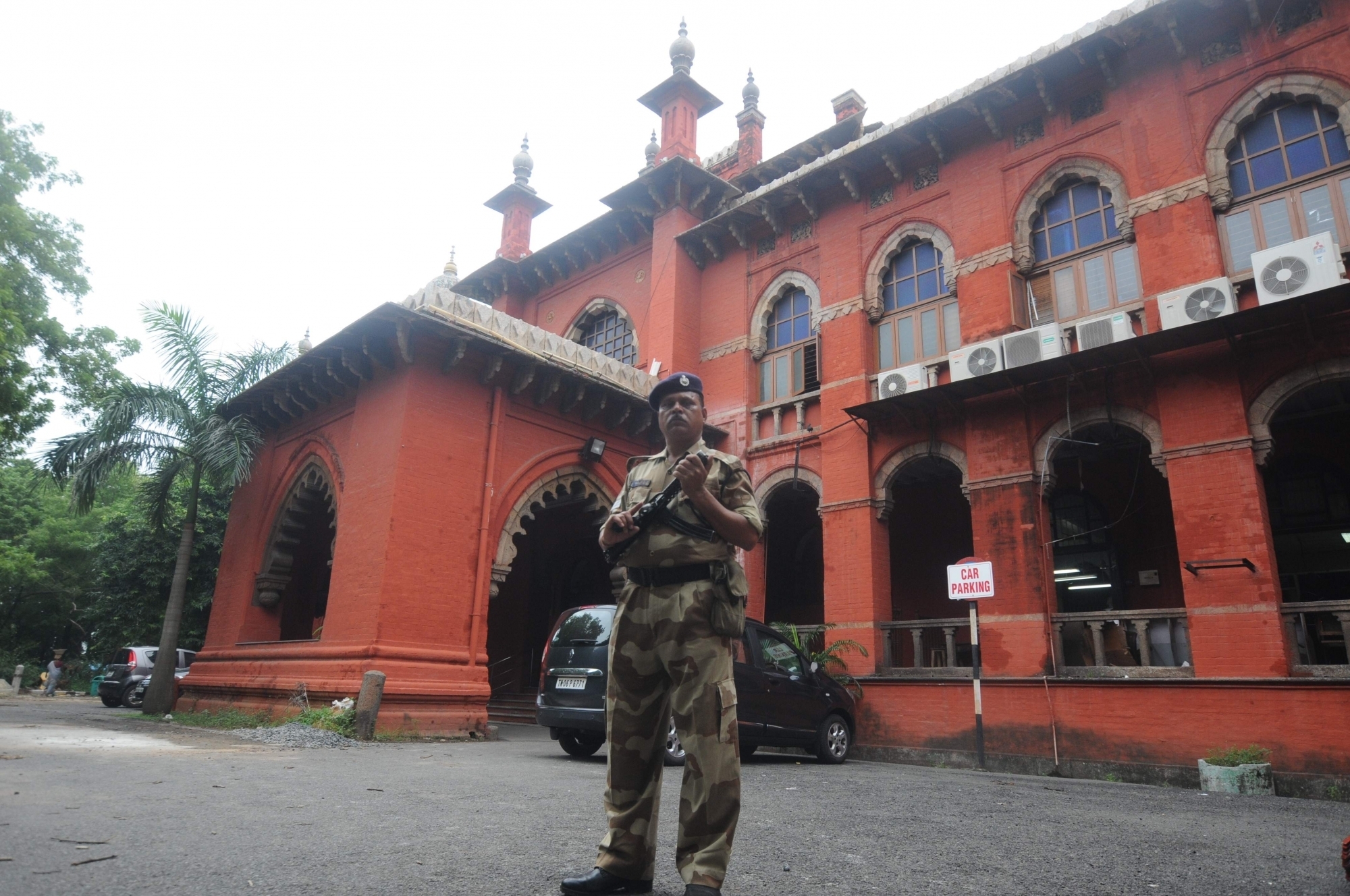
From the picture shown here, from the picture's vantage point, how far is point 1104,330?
10.7 m

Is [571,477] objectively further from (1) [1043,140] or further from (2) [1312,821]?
(2) [1312,821]

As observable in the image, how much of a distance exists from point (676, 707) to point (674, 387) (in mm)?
1270

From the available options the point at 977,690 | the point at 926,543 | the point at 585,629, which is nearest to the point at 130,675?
the point at 585,629

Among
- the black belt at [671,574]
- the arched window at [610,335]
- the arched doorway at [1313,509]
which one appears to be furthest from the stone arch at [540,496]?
the arched doorway at [1313,509]

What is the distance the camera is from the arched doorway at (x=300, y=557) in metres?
14.1

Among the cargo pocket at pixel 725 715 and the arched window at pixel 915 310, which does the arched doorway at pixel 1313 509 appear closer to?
the arched window at pixel 915 310

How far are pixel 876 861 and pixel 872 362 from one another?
429 inches

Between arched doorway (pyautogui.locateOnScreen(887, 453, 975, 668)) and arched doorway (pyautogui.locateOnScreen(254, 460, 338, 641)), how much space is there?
33.8 ft

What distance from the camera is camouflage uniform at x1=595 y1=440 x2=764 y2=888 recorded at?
111 inches

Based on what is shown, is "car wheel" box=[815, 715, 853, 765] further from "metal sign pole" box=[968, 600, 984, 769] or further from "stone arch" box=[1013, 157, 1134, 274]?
"stone arch" box=[1013, 157, 1134, 274]

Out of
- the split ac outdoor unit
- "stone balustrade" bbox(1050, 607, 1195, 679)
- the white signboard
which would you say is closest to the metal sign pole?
the white signboard

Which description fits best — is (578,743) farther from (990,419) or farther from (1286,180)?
(1286,180)

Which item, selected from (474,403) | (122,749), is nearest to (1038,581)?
(474,403)

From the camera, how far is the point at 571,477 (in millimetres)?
13930
